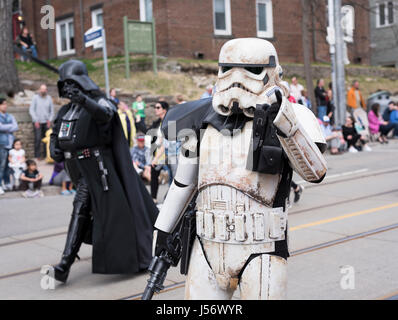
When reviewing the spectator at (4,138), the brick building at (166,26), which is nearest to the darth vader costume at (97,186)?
the spectator at (4,138)

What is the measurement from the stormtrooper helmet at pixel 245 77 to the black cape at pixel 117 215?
2.78m

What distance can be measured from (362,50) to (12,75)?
20.4 metres

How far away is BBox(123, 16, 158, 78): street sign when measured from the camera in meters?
18.5

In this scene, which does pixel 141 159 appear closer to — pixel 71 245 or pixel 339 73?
pixel 71 245

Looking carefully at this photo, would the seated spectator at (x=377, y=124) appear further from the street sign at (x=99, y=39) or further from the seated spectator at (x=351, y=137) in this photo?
the street sign at (x=99, y=39)

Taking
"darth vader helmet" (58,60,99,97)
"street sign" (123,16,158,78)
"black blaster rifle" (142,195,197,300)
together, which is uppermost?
"street sign" (123,16,158,78)

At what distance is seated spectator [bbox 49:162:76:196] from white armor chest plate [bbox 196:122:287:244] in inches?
327

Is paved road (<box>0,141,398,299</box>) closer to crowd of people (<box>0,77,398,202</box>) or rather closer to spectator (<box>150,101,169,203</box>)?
crowd of people (<box>0,77,398,202</box>)

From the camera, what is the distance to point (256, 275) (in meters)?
2.84

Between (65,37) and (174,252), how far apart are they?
81.4 feet

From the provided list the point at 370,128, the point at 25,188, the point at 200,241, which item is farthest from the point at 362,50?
the point at 200,241

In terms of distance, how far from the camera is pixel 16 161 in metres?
11.1

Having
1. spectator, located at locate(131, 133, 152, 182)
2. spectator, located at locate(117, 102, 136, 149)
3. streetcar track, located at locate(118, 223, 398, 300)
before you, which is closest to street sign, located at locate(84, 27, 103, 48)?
spectator, located at locate(117, 102, 136, 149)
